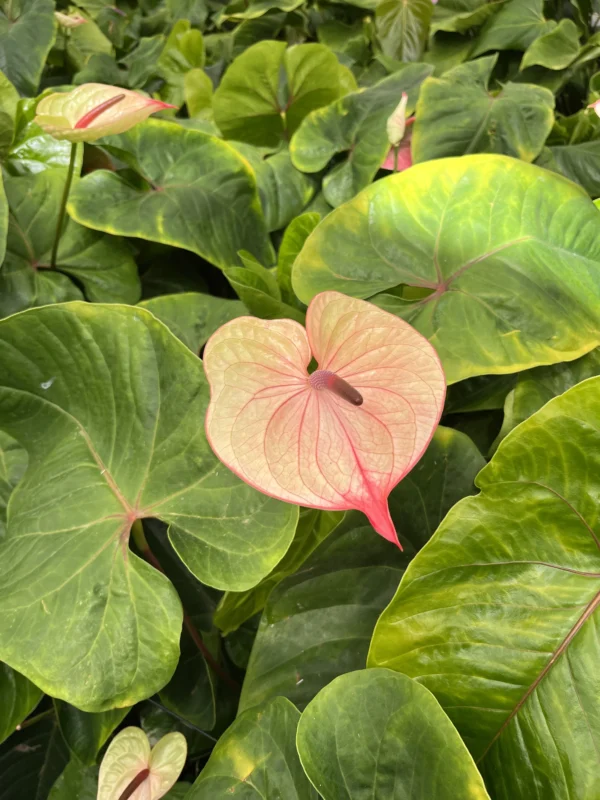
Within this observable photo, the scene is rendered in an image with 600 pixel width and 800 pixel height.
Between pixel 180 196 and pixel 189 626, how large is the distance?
0.48 m

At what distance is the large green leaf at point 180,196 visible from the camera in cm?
65

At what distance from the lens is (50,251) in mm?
682

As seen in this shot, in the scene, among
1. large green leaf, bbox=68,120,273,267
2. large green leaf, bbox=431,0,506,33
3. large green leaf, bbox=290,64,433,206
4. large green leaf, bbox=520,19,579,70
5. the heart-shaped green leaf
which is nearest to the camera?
the heart-shaped green leaf

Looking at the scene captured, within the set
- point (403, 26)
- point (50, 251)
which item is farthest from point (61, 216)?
point (403, 26)

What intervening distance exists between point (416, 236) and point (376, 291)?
0.23 ft

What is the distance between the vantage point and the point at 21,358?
0.47 m

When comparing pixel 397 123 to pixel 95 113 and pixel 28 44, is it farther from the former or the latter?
pixel 28 44

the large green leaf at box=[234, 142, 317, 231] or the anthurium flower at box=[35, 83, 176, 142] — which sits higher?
the anthurium flower at box=[35, 83, 176, 142]

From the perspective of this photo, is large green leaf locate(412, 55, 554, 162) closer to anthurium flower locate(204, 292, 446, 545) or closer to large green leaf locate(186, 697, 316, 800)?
anthurium flower locate(204, 292, 446, 545)

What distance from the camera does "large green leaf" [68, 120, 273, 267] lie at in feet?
2.14

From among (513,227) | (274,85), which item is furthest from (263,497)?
(274,85)

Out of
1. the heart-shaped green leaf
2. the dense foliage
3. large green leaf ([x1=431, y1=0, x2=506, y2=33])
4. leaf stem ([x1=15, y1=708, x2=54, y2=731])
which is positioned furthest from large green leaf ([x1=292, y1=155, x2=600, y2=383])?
large green leaf ([x1=431, y1=0, x2=506, y2=33])

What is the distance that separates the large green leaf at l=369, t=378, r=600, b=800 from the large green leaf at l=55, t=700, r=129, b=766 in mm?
247

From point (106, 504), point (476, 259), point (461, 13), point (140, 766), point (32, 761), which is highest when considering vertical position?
point (461, 13)
